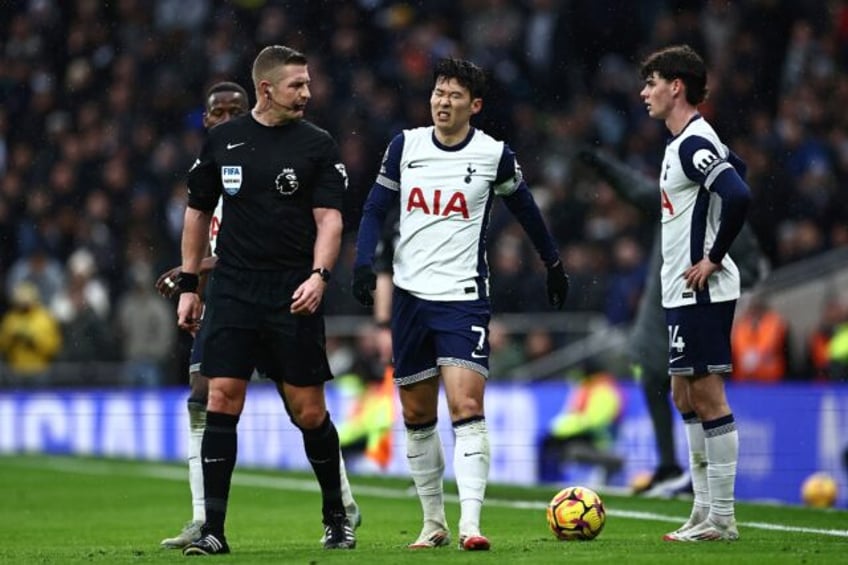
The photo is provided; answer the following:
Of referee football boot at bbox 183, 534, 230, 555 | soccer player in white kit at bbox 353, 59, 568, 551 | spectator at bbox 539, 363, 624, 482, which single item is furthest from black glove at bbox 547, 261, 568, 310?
spectator at bbox 539, 363, 624, 482

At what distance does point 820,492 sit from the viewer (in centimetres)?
1349

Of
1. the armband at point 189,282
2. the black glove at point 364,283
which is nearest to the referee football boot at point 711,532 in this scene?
the black glove at point 364,283

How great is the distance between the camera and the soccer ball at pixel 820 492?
530 inches

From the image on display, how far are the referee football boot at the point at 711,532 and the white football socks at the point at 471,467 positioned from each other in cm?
109

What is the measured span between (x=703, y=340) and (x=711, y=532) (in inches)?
33.9

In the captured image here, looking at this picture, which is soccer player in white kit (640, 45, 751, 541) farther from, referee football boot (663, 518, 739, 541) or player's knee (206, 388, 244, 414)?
player's knee (206, 388, 244, 414)

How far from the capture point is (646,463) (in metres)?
15.4

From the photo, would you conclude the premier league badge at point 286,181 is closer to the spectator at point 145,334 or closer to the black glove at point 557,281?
the black glove at point 557,281

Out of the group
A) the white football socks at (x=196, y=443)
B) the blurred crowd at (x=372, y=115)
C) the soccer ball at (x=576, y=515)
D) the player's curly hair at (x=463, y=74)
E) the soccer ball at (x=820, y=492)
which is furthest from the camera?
the blurred crowd at (x=372, y=115)

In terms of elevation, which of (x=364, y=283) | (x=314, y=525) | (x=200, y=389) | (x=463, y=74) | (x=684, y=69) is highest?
(x=684, y=69)

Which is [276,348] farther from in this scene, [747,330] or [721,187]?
[747,330]

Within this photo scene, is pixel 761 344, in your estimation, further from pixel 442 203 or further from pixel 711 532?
pixel 442 203

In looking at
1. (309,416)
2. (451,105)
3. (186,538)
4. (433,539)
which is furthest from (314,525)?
(451,105)

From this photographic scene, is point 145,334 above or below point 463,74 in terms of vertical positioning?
below
